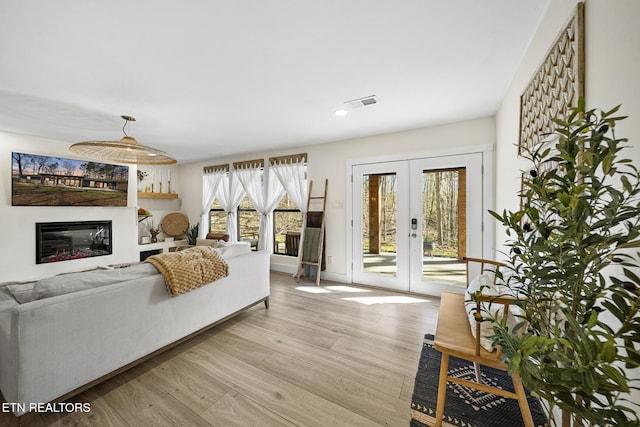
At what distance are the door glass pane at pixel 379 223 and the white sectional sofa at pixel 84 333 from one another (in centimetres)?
259

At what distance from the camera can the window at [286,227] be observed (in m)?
4.92

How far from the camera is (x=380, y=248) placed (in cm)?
401

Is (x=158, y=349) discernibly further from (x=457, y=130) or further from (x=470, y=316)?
(x=457, y=130)

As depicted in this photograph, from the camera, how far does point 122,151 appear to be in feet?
8.54

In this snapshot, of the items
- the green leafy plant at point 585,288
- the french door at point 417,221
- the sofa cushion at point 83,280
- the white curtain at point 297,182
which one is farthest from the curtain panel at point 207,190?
the green leafy plant at point 585,288

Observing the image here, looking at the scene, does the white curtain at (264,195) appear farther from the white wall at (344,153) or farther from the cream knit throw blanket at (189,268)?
the cream knit throw blanket at (189,268)

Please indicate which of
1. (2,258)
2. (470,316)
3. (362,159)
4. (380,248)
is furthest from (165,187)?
(470,316)

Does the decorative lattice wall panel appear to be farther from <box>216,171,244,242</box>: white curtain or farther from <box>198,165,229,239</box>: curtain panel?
<box>198,165,229,239</box>: curtain panel

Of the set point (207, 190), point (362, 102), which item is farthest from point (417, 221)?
point (207, 190)

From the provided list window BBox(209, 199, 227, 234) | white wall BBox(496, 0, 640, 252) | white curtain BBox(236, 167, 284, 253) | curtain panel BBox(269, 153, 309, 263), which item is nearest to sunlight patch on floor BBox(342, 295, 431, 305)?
curtain panel BBox(269, 153, 309, 263)

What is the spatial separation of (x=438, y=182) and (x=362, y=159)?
121 cm

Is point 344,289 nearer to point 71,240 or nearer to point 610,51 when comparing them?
point 610,51

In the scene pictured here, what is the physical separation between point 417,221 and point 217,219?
4.66 m

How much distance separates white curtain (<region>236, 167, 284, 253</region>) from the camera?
498 cm
